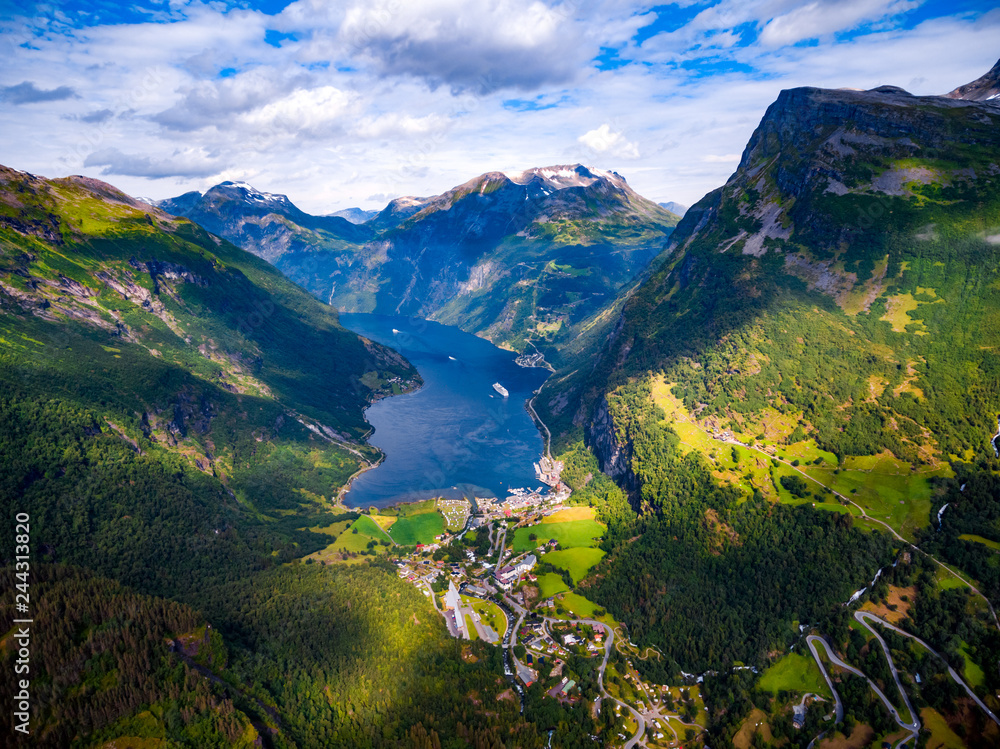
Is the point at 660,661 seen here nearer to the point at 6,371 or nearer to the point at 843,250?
the point at 843,250

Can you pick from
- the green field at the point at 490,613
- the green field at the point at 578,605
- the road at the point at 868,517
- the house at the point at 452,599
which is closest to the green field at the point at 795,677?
the road at the point at 868,517

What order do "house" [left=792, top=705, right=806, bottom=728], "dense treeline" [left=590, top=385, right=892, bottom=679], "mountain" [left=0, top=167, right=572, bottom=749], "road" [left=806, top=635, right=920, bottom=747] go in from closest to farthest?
1. "mountain" [left=0, top=167, right=572, bottom=749]
2. "road" [left=806, top=635, right=920, bottom=747]
3. "house" [left=792, top=705, right=806, bottom=728]
4. "dense treeline" [left=590, top=385, right=892, bottom=679]

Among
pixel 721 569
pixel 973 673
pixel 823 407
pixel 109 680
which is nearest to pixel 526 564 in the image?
pixel 721 569

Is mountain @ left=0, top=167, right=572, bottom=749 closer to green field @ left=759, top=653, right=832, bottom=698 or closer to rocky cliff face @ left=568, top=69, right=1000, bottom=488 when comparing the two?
green field @ left=759, top=653, right=832, bottom=698

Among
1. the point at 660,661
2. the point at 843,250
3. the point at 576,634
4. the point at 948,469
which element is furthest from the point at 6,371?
the point at 843,250

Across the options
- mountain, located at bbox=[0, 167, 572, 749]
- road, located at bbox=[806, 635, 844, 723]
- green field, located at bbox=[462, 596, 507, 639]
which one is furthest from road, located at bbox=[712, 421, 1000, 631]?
green field, located at bbox=[462, 596, 507, 639]
